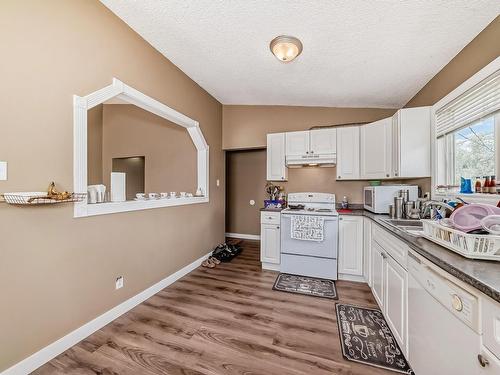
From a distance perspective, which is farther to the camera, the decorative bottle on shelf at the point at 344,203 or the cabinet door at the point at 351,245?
the decorative bottle on shelf at the point at 344,203

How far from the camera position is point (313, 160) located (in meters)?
3.52

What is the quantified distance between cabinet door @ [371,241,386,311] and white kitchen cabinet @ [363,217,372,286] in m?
0.13

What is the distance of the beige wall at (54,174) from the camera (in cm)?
144

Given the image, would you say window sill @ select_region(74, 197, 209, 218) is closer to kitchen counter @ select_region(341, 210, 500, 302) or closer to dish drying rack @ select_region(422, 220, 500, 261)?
kitchen counter @ select_region(341, 210, 500, 302)

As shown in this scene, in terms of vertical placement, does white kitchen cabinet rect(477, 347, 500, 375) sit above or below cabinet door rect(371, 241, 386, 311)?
above

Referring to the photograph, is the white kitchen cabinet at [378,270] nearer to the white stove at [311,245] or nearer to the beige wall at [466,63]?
the white stove at [311,245]

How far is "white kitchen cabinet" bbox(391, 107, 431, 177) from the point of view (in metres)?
2.50

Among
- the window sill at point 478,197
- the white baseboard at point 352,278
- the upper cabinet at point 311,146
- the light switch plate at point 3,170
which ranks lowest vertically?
the white baseboard at point 352,278

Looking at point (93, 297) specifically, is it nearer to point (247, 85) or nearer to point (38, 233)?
point (38, 233)

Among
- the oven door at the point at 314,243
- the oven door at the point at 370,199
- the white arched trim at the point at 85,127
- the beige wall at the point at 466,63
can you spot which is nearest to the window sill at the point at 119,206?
the white arched trim at the point at 85,127

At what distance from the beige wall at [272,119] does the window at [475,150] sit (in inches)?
67.2

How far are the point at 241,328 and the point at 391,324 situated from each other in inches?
49.9

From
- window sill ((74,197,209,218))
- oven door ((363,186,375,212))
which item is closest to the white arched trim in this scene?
window sill ((74,197,209,218))

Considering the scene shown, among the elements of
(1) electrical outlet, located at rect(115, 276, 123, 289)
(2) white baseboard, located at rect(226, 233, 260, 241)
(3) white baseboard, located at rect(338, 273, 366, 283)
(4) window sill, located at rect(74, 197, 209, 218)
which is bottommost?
(3) white baseboard, located at rect(338, 273, 366, 283)
